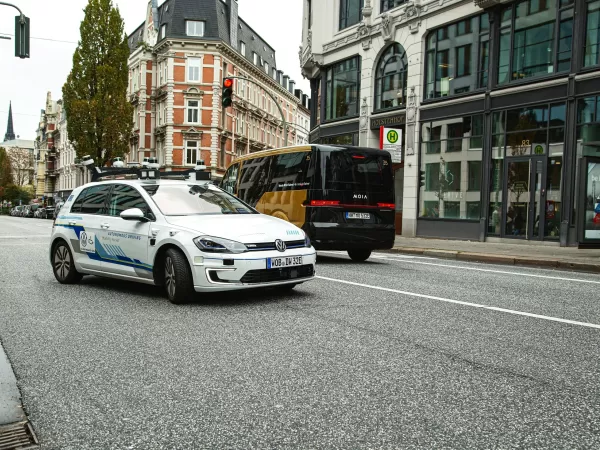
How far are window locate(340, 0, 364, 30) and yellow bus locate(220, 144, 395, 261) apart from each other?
53.2ft

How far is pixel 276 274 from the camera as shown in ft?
22.3

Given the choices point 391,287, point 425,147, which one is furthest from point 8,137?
point 391,287

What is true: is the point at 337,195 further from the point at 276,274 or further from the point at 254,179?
the point at 276,274

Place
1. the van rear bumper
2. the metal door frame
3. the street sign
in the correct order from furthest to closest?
the street sign
the metal door frame
the van rear bumper

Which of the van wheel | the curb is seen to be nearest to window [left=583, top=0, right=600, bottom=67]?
the curb

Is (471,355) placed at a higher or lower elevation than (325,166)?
lower

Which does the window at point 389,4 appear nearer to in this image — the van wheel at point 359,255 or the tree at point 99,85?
the van wheel at point 359,255

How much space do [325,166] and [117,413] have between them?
870cm

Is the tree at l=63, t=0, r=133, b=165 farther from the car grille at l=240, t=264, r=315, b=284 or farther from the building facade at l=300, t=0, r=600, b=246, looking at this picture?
the car grille at l=240, t=264, r=315, b=284

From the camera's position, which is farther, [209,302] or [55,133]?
[55,133]

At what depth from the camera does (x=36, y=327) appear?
5.58 meters

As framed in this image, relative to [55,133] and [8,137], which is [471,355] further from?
[8,137]

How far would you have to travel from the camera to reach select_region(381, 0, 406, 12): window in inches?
960

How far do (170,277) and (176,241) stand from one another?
0.44 meters
